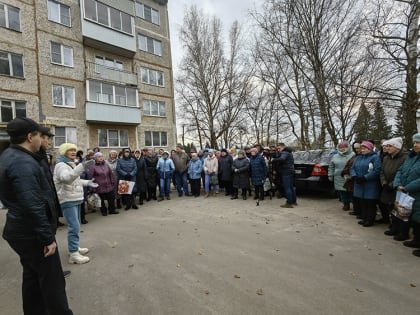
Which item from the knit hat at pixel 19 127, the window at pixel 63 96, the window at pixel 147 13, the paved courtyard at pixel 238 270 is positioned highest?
the window at pixel 147 13

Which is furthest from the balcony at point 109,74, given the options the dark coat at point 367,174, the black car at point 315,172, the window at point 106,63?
the dark coat at point 367,174

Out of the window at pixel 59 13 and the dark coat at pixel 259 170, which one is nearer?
the dark coat at pixel 259 170

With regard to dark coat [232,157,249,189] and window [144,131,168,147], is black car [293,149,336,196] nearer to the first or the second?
dark coat [232,157,249,189]

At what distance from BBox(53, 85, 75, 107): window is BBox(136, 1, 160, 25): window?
9986 mm

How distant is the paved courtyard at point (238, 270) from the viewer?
231cm

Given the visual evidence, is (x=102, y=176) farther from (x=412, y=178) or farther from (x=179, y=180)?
(x=412, y=178)

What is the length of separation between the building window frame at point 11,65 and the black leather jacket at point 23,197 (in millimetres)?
16209

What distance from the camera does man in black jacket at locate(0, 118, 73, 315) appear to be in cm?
174

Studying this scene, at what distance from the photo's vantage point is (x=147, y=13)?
20250 mm

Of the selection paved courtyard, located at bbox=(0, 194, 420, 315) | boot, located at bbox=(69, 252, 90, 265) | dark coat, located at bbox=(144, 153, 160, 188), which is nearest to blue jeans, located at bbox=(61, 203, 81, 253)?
boot, located at bbox=(69, 252, 90, 265)

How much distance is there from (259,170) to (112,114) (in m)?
13.4

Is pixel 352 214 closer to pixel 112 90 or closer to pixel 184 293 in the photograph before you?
pixel 184 293

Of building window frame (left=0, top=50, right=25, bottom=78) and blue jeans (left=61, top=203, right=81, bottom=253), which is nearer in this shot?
blue jeans (left=61, top=203, right=81, bottom=253)

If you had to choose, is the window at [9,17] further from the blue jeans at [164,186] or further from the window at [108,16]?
the blue jeans at [164,186]
